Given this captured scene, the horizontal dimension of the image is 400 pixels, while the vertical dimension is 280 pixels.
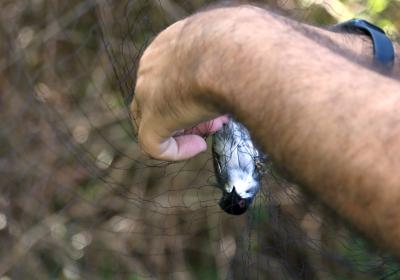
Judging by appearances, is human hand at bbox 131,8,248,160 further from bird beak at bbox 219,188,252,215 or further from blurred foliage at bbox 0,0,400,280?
blurred foliage at bbox 0,0,400,280

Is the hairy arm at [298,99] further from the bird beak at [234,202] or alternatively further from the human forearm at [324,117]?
the bird beak at [234,202]

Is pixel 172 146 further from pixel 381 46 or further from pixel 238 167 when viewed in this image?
pixel 381 46

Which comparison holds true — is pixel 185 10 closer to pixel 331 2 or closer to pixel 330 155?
pixel 331 2

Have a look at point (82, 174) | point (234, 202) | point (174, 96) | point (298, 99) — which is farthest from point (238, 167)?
point (82, 174)

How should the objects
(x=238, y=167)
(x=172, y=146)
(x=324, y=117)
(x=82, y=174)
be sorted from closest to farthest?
(x=324, y=117)
(x=172, y=146)
(x=238, y=167)
(x=82, y=174)

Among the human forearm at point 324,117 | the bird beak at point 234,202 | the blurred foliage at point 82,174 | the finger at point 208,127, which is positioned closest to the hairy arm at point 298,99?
the human forearm at point 324,117

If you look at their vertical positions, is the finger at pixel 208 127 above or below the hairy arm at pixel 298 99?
below

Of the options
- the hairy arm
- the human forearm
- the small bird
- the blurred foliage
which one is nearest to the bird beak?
the small bird
